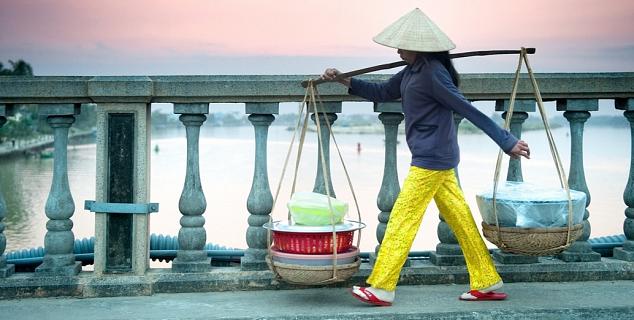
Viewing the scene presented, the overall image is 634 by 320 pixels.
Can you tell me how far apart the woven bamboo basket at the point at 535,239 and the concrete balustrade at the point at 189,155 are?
0.76 meters

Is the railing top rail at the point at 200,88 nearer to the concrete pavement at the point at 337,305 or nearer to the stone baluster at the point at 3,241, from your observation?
the stone baluster at the point at 3,241

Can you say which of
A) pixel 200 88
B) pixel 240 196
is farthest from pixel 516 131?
pixel 240 196

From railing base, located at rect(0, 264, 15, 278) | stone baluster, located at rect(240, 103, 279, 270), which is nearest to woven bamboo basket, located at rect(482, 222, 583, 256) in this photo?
stone baluster, located at rect(240, 103, 279, 270)

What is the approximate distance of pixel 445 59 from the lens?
A: 4.49 metres

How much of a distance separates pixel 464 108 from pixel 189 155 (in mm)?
1831

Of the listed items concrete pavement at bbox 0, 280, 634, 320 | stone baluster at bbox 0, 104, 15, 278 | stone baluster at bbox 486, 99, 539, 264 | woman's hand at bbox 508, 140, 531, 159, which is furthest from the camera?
stone baluster at bbox 486, 99, 539, 264

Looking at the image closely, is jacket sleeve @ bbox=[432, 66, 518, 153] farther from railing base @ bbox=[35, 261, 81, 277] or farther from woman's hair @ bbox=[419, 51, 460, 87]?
railing base @ bbox=[35, 261, 81, 277]

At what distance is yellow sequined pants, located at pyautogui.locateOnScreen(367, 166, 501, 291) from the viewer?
14.7 feet

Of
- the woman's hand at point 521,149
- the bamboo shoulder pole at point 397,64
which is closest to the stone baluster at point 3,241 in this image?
the bamboo shoulder pole at point 397,64

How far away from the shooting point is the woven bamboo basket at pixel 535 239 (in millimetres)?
4441

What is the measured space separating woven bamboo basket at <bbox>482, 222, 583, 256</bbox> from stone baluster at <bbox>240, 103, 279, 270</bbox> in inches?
60.1

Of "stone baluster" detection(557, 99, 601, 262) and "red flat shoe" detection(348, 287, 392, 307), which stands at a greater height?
"stone baluster" detection(557, 99, 601, 262)

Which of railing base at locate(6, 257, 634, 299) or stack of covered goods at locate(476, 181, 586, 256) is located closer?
stack of covered goods at locate(476, 181, 586, 256)

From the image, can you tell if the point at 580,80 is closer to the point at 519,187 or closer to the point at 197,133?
the point at 519,187
